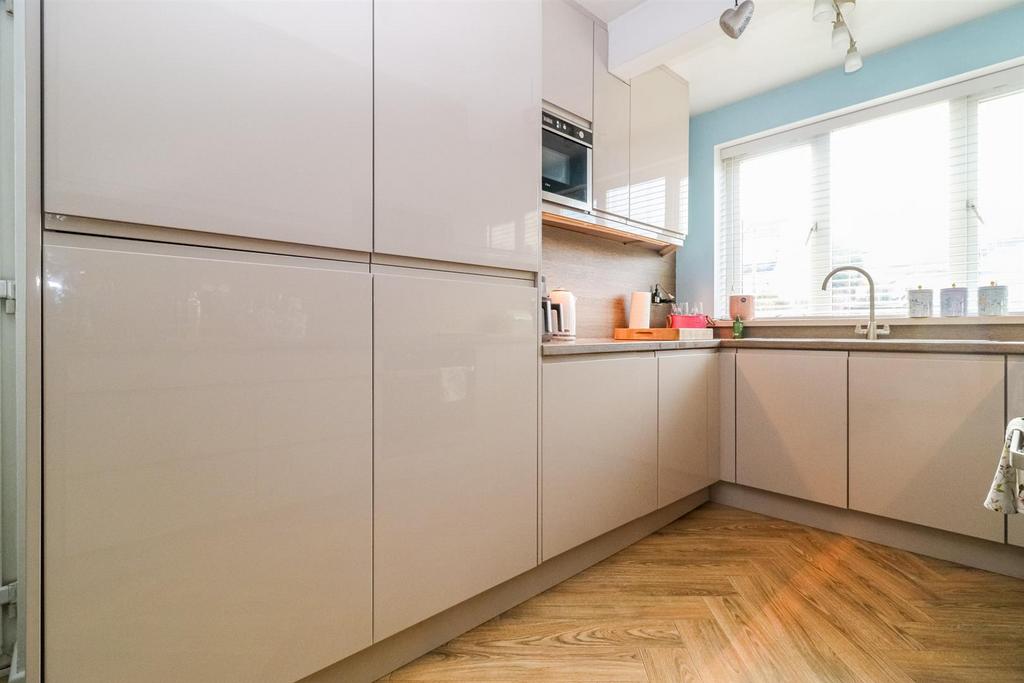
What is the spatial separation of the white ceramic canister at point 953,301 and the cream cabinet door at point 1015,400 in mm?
623

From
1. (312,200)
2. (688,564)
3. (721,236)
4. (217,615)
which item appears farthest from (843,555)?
(312,200)

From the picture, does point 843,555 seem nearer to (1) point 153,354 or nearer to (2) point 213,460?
(2) point 213,460

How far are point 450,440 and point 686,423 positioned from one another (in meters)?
1.47

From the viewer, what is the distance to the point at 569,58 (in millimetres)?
2170

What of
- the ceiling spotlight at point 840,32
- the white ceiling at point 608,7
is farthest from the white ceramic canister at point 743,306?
the white ceiling at point 608,7

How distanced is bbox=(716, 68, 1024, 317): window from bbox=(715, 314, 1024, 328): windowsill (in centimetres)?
9

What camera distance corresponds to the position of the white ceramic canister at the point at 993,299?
2.25 metres

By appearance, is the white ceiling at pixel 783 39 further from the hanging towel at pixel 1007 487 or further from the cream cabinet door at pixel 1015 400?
the hanging towel at pixel 1007 487

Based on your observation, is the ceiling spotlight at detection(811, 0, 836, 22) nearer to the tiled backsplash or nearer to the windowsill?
the tiled backsplash

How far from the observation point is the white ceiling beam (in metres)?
2.10

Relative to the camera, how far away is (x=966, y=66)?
7.77 feet

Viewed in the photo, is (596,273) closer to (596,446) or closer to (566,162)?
(566,162)

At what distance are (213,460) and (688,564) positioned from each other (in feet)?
6.08

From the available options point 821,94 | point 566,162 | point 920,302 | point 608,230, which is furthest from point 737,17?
point 920,302
